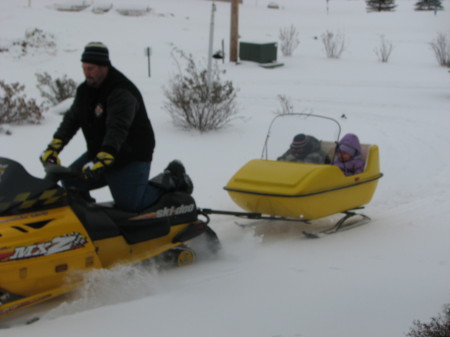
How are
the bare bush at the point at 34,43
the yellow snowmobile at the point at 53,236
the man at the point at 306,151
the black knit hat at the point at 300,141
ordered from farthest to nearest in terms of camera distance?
the bare bush at the point at 34,43, the black knit hat at the point at 300,141, the man at the point at 306,151, the yellow snowmobile at the point at 53,236

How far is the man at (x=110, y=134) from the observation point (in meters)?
4.52

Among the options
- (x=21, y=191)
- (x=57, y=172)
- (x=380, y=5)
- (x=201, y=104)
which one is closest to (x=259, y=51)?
(x=201, y=104)

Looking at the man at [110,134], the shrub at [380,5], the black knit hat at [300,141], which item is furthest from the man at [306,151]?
the shrub at [380,5]

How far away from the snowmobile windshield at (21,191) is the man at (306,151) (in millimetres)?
2929

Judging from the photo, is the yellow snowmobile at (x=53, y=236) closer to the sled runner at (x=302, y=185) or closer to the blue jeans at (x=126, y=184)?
the blue jeans at (x=126, y=184)

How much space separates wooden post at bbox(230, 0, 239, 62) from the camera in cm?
2059

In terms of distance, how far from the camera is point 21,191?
4211 mm

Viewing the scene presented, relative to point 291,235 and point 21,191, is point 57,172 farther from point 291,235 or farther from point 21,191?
point 291,235

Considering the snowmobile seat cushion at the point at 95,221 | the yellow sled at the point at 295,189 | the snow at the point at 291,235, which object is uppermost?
A: the snowmobile seat cushion at the point at 95,221

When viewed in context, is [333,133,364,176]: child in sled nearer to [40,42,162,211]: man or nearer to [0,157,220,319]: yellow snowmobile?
[40,42,162,211]: man

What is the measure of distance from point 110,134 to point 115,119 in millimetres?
133

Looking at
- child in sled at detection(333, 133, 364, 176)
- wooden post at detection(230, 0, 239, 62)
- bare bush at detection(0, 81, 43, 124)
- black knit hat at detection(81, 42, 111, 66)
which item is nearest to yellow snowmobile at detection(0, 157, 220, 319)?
black knit hat at detection(81, 42, 111, 66)

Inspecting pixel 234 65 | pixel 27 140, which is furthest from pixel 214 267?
pixel 234 65

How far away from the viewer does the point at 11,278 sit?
13.2ft
